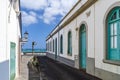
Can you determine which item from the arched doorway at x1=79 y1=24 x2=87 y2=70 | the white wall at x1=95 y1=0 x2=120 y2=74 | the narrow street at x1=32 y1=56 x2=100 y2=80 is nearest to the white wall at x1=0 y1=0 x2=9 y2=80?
the white wall at x1=95 y1=0 x2=120 y2=74

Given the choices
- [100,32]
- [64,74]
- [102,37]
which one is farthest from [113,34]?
[64,74]

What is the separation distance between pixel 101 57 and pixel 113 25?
77.2 inches

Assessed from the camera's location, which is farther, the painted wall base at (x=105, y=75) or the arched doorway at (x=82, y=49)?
the arched doorway at (x=82, y=49)

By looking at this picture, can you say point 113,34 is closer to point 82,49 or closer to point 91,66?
point 91,66

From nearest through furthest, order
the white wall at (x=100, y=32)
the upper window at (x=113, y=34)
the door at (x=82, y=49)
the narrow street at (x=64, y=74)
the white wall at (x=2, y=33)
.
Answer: the white wall at (x=2, y=33) < the upper window at (x=113, y=34) < the white wall at (x=100, y=32) < the narrow street at (x=64, y=74) < the door at (x=82, y=49)

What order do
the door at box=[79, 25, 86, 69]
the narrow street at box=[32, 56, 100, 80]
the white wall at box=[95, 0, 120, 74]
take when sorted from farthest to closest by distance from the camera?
the door at box=[79, 25, 86, 69]
the narrow street at box=[32, 56, 100, 80]
the white wall at box=[95, 0, 120, 74]

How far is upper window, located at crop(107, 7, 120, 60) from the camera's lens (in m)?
10.6

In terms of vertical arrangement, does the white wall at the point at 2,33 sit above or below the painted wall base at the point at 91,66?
above

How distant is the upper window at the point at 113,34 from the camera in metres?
10.6

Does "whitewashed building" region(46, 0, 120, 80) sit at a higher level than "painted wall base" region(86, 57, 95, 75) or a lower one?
higher

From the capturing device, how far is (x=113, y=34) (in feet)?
36.6

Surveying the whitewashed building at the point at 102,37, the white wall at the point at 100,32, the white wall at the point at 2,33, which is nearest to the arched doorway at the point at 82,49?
the whitewashed building at the point at 102,37

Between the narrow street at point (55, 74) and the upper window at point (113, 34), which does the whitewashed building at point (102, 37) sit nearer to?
the upper window at point (113, 34)

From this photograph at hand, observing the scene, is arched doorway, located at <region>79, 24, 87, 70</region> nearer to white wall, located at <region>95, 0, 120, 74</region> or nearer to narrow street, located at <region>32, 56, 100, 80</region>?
narrow street, located at <region>32, 56, 100, 80</region>
